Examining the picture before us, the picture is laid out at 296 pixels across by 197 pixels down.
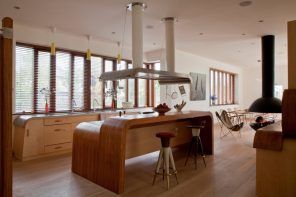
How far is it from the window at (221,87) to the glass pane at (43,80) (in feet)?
23.0

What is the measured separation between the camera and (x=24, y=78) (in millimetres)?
5031

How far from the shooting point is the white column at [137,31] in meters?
3.88

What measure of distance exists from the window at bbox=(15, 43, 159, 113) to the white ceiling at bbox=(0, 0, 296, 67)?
2.43 ft

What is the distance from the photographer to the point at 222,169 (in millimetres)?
3855

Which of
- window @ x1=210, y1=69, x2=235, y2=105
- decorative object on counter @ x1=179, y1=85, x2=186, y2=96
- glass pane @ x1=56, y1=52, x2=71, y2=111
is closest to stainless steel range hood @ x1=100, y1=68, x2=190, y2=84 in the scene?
glass pane @ x1=56, y1=52, x2=71, y2=111

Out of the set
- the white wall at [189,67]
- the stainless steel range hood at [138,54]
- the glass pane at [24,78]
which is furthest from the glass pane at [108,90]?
the stainless steel range hood at [138,54]

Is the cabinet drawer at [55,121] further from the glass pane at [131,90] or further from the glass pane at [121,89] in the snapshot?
the glass pane at [131,90]

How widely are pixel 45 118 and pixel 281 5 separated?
16.8ft

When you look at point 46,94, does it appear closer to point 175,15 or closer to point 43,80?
point 43,80

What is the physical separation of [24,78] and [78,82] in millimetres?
1388

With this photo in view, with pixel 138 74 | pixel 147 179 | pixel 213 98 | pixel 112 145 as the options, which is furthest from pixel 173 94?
pixel 112 145

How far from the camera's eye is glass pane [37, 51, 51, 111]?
5.29 metres

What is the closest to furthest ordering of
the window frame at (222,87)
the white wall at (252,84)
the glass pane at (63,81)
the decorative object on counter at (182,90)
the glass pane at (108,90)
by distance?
the glass pane at (63,81) < the glass pane at (108,90) < the decorative object on counter at (182,90) < the window frame at (222,87) < the white wall at (252,84)

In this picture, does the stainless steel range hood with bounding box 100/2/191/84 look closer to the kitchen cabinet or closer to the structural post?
the structural post
